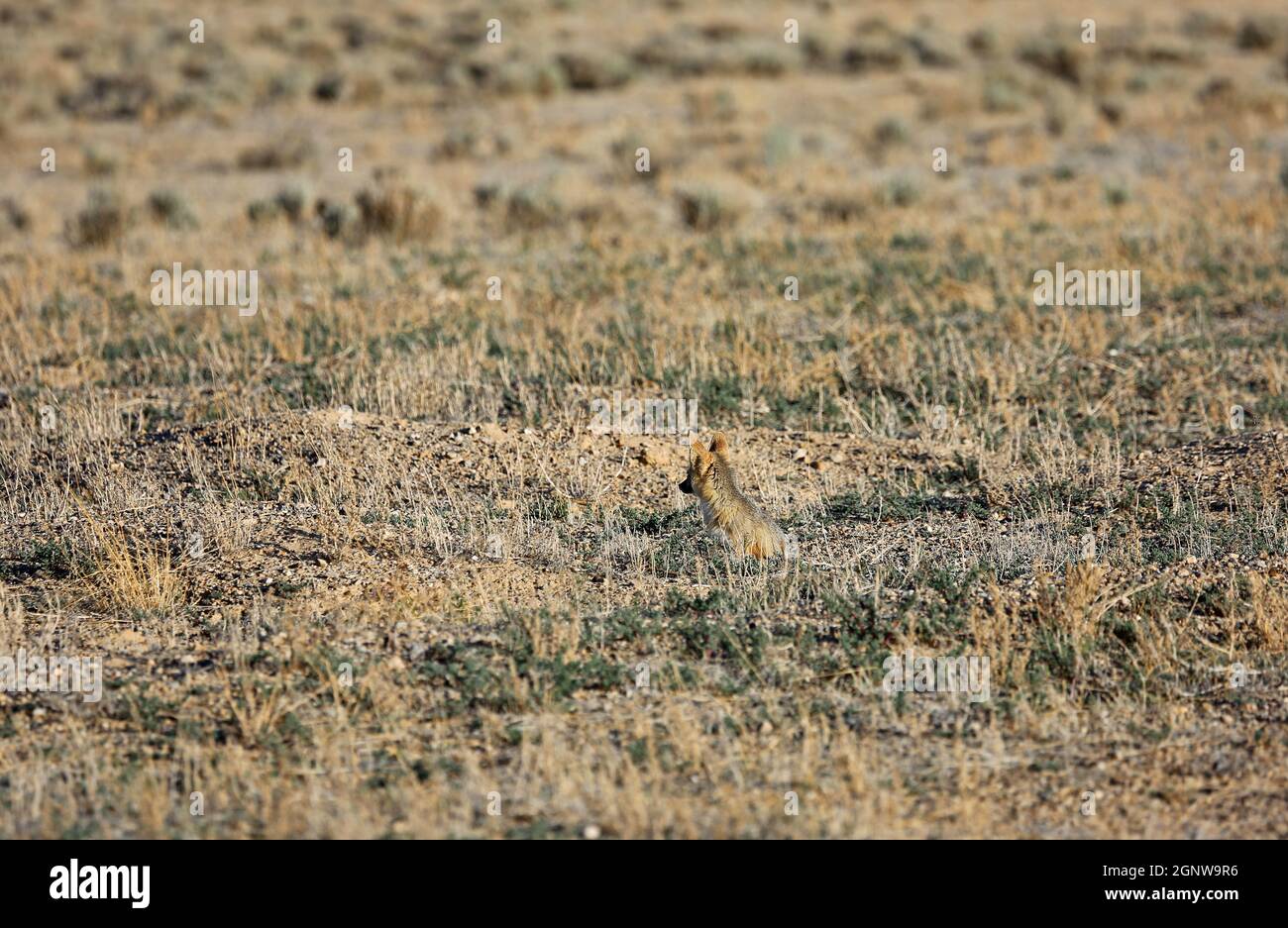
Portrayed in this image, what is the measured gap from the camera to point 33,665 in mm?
6336

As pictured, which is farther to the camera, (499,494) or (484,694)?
(499,494)

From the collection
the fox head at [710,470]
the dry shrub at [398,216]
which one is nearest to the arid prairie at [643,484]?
the dry shrub at [398,216]

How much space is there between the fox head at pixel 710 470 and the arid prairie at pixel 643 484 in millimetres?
369

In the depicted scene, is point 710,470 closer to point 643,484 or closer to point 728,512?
point 728,512

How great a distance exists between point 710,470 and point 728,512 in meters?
0.22

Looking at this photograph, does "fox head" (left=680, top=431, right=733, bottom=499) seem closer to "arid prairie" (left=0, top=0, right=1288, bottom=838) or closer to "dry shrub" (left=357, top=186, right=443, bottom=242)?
"arid prairie" (left=0, top=0, right=1288, bottom=838)

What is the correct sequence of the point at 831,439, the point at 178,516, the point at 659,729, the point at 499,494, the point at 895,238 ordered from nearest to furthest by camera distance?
the point at 659,729
the point at 178,516
the point at 499,494
the point at 831,439
the point at 895,238

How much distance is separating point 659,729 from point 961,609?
5.39 feet

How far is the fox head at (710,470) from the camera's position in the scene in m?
7.41

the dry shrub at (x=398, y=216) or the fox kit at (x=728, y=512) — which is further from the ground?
the dry shrub at (x=398, y=216)

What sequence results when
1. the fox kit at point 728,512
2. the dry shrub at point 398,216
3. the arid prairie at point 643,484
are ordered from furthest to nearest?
the dry shrub at point 398,216 → the fox kit at point 728,512 → the arid prairie at point 643,484

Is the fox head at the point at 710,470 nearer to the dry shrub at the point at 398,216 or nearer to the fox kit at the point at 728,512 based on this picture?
the fox kit at the point at 728,512

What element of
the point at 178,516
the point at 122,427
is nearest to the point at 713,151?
the point at 122,427

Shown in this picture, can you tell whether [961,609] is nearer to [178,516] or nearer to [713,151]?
[178,516]
